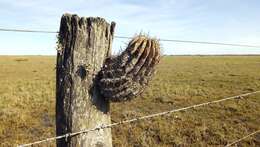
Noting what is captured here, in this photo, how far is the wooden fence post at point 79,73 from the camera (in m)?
1.98

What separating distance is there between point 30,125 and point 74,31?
8517 mm

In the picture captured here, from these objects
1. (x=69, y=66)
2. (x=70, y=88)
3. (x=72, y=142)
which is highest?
(x=69, y=66)

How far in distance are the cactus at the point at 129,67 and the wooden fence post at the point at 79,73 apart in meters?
0.07

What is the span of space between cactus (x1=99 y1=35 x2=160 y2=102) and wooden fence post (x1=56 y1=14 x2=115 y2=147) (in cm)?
7

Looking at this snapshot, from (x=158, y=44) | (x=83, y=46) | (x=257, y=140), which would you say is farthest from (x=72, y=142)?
(x=257, y=140)

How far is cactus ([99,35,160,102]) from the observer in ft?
6.70

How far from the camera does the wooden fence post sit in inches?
78.0

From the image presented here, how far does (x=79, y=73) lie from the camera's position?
2014 millimetres

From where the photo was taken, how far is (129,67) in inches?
80.7

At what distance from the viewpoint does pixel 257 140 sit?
26.2 ft

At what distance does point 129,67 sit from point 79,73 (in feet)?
1.08

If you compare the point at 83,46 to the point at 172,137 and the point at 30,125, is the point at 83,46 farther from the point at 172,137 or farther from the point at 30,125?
the point at 30,125

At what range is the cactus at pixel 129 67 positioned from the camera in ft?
6.70

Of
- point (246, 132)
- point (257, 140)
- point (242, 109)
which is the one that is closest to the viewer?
point (257, 140)
